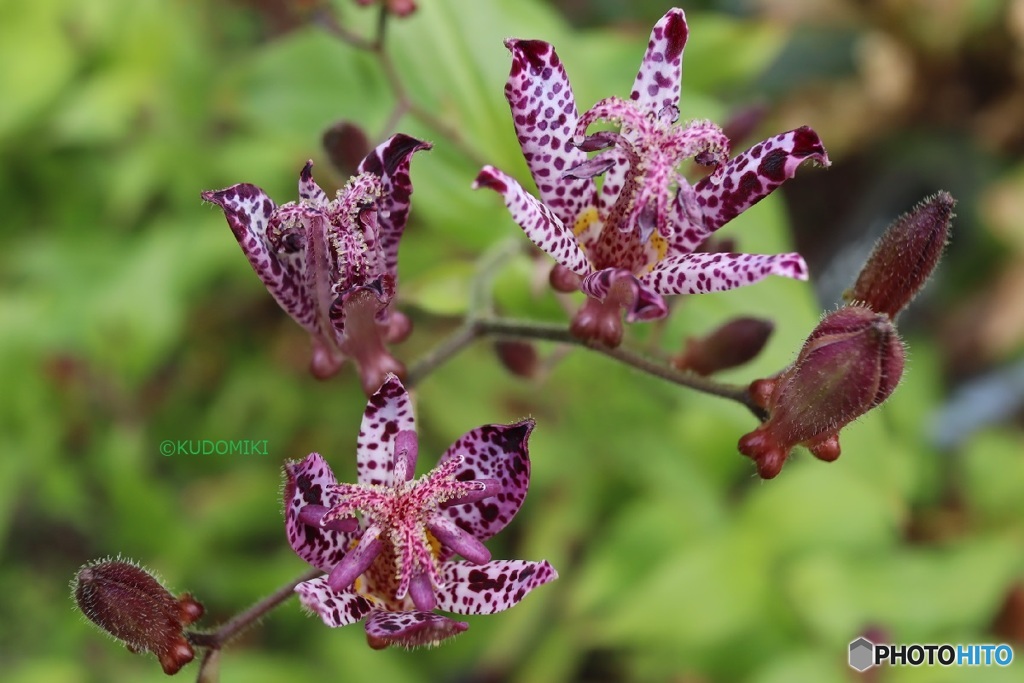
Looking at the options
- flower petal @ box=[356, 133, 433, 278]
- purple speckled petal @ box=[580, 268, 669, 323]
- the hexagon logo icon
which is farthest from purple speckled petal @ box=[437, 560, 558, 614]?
the hexagon logo icon

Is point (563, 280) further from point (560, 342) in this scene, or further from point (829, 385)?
point (829, 385)

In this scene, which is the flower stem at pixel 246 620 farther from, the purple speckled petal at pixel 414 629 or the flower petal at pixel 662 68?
the flower petal at pixel 662 68

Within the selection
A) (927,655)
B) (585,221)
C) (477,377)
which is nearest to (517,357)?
(585,221)

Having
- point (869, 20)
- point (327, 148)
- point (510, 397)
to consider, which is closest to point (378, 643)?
point (327, 148)

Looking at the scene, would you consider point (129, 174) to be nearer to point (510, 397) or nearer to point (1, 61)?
point (1, 61)

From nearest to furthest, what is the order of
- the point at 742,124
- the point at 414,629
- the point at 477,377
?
the point at 414,629 → the point at 742,124 → the point at 477,377

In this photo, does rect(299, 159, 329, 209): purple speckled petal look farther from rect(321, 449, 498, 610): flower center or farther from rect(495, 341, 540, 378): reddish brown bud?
rect(495, 341, 540, 378): reddish brown bud

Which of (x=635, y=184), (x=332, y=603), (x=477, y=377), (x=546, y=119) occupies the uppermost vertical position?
(x=546, y=119)
